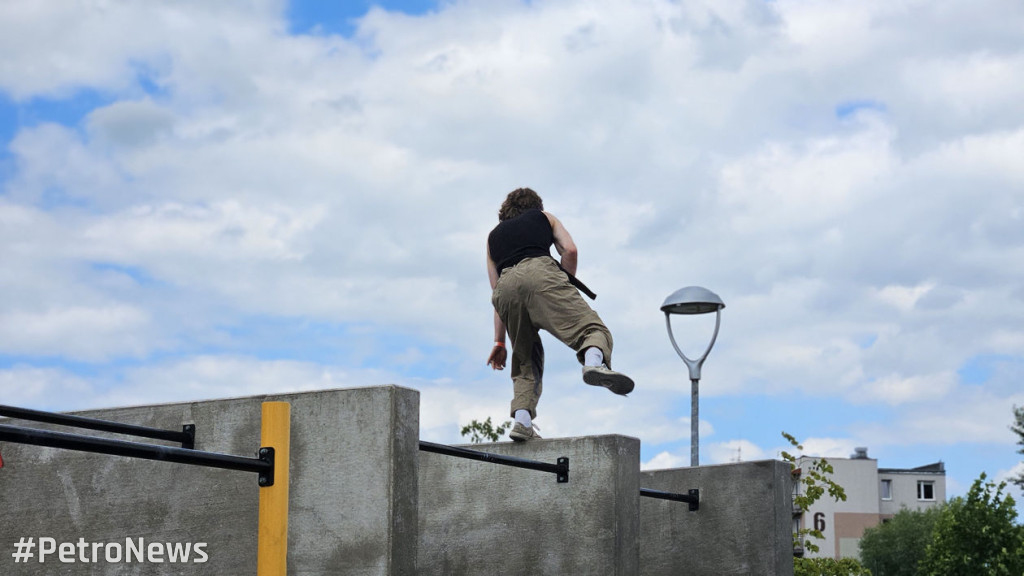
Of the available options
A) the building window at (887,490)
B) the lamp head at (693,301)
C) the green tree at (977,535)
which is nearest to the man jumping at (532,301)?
the lamp head at (693,301)

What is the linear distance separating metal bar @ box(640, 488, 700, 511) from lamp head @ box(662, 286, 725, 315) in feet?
14.2

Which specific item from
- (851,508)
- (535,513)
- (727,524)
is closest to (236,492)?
(535,513)

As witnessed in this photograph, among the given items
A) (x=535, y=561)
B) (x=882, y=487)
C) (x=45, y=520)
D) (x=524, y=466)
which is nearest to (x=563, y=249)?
(x=524, y=466)

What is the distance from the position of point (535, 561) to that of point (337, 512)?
8.04 ft

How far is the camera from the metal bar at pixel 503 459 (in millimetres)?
6668

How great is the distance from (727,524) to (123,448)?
6133 millimetres

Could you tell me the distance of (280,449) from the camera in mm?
3746

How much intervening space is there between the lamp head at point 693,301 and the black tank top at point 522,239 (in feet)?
17.4

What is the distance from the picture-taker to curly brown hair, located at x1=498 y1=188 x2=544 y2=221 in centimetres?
826

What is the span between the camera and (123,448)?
3721 mm

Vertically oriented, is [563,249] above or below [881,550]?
above

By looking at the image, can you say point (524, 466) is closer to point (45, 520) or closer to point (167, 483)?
point (167, 483)

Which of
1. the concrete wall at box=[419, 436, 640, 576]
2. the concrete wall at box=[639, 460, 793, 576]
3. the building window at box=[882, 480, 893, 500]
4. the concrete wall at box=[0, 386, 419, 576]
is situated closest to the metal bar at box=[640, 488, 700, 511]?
the concrete wall at box=[639, 460, 793, 576]

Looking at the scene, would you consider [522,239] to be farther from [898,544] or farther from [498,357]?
[898,544]
